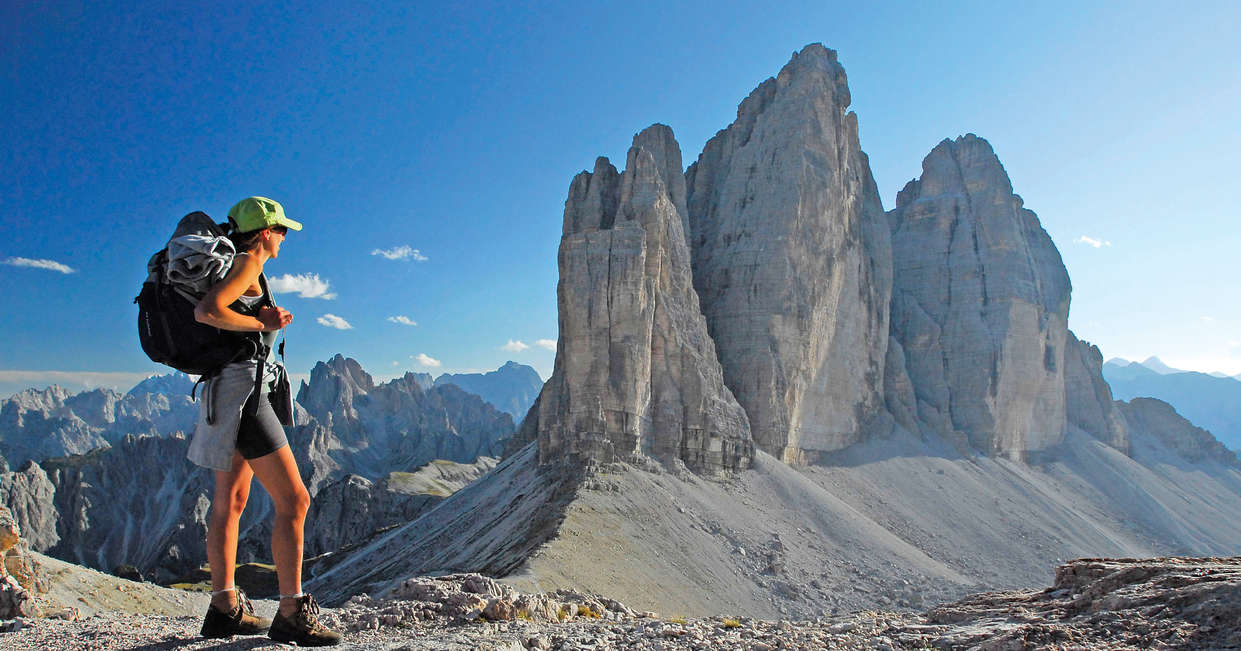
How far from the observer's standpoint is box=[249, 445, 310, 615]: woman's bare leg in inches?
217

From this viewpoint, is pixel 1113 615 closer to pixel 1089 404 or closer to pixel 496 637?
pixel 496 637

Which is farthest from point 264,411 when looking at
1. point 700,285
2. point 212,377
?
point 700,285

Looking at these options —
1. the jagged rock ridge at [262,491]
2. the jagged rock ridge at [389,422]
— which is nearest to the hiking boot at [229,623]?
the jagged rock ridge at [262,491]

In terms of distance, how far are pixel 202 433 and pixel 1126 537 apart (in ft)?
240

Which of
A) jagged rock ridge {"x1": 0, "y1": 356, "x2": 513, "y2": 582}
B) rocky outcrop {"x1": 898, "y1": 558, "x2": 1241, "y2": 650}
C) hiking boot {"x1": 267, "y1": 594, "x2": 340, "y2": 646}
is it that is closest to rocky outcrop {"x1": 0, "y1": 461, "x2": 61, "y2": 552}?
jagged rock ridge {"x1": 0, "y1": 356, "x2": 513, "y2": 582}

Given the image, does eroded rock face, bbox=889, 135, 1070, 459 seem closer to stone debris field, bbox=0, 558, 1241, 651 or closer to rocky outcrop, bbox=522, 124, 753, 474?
rocky outcrop, bbox=522, 124, 753, 474

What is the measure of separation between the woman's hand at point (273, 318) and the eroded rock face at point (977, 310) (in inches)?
2668

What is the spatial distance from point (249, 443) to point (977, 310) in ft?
252

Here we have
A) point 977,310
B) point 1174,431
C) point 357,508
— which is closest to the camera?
point 357,508

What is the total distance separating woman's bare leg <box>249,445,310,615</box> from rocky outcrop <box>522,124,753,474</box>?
103 ft

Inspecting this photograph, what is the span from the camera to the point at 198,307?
5102mm

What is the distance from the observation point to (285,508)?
557cm

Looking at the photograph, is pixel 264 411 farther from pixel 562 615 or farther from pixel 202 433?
pixel 562 615

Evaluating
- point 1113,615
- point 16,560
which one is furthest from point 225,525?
point 16,560
